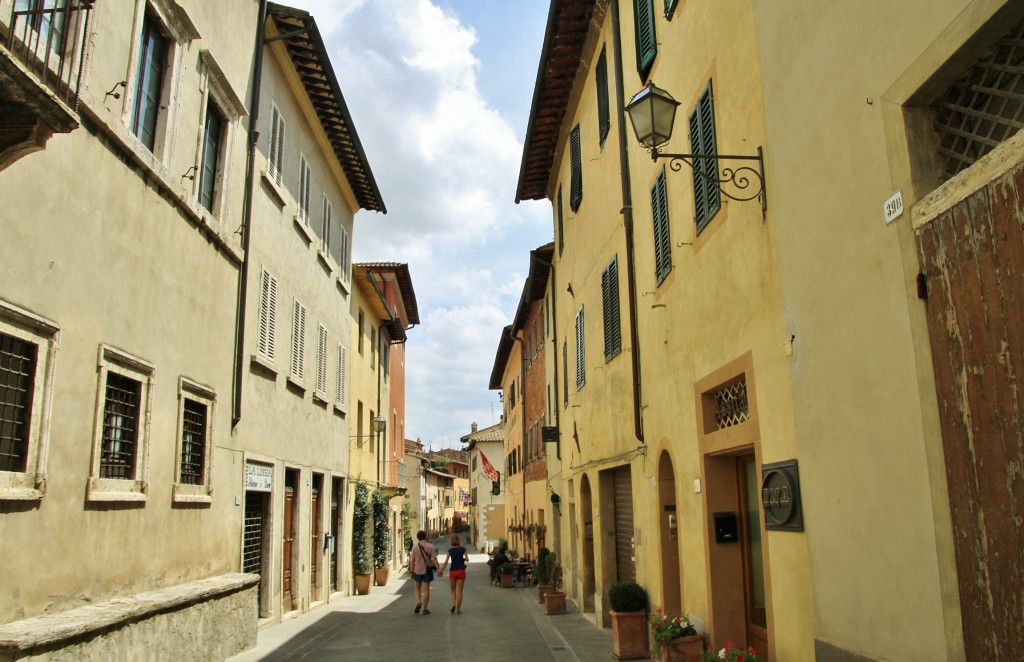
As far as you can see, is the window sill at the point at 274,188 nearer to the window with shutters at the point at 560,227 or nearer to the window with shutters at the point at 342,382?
the window with shutters at the point at 342,382

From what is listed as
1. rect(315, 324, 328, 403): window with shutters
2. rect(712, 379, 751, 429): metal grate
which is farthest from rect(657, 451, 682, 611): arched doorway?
rect(315, 324, 328, 403): window with shutters

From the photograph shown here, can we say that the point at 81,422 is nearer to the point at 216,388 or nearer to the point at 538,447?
the point at 216,388

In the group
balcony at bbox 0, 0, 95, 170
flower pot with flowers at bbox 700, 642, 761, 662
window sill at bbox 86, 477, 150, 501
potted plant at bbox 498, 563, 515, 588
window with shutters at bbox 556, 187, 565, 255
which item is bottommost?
A: potted plant at bbox 498, 563, 515, 588

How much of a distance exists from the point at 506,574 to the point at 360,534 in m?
5.55

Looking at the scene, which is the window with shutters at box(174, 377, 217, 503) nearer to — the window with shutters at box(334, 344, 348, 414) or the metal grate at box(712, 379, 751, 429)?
the metal grate at box(712, 379, 751, 429)

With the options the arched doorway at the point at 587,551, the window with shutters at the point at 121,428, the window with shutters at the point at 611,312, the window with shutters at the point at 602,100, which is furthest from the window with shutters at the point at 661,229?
the arched doorway at the point at 587,551

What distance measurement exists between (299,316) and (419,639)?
6.54 metres

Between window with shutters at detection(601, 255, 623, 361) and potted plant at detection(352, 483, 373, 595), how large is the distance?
37.6 ft

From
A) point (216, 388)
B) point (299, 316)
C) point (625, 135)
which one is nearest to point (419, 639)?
point (216, 388)

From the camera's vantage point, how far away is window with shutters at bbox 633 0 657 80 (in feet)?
32.9

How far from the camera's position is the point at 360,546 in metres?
22.2

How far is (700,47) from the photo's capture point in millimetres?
8047

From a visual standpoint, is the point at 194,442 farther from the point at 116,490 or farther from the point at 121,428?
the point at 116,490

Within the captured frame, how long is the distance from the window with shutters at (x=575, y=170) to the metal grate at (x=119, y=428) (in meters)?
9.43
